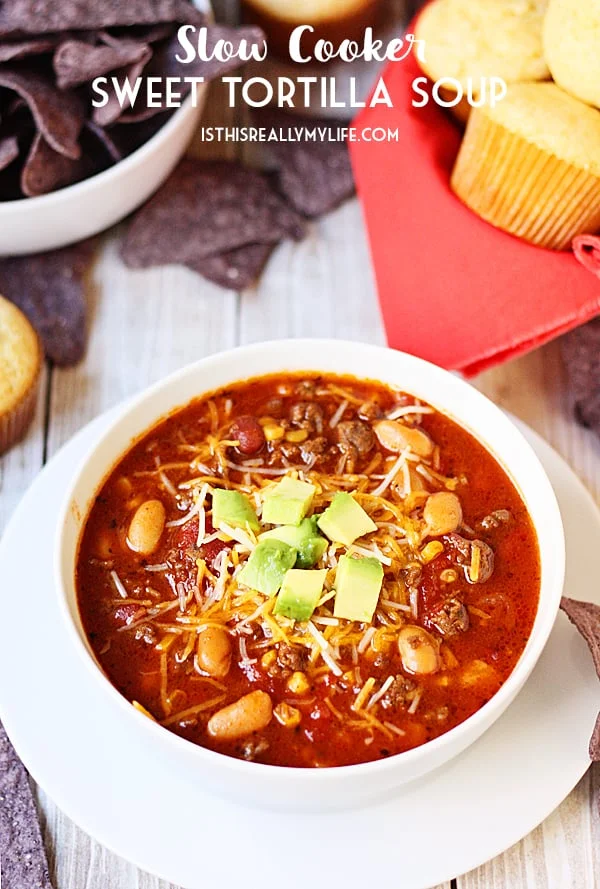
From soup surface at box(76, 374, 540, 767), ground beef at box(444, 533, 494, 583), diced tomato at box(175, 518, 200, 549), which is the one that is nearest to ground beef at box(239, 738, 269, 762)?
soup surface at box(76, 374, 540, 767)

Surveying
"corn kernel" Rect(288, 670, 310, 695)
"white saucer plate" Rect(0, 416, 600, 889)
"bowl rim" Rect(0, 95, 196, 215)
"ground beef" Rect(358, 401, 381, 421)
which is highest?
"bowl rim" Rect(0, 95, 196, 215)

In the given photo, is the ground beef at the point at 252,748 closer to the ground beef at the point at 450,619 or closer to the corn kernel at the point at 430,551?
the ground beef at the point at 450,619

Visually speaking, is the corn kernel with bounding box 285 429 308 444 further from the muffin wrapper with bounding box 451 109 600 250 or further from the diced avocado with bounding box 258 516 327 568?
the muffin wrapper with bounding box 451 109 600 250

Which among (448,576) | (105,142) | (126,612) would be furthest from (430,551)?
(105,142)

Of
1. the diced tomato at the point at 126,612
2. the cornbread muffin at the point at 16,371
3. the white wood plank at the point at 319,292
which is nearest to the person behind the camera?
the diced tomato at the point at 126,612

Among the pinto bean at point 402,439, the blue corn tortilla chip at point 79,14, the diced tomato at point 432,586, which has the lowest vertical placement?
the diced tomato at point 432,586

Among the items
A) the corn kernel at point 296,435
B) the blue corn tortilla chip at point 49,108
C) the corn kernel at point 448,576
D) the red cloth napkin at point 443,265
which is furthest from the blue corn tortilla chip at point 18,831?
the blue corn tortilla chip at point 49,108

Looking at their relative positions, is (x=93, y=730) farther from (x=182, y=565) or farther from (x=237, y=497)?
(x=237, y=497)
